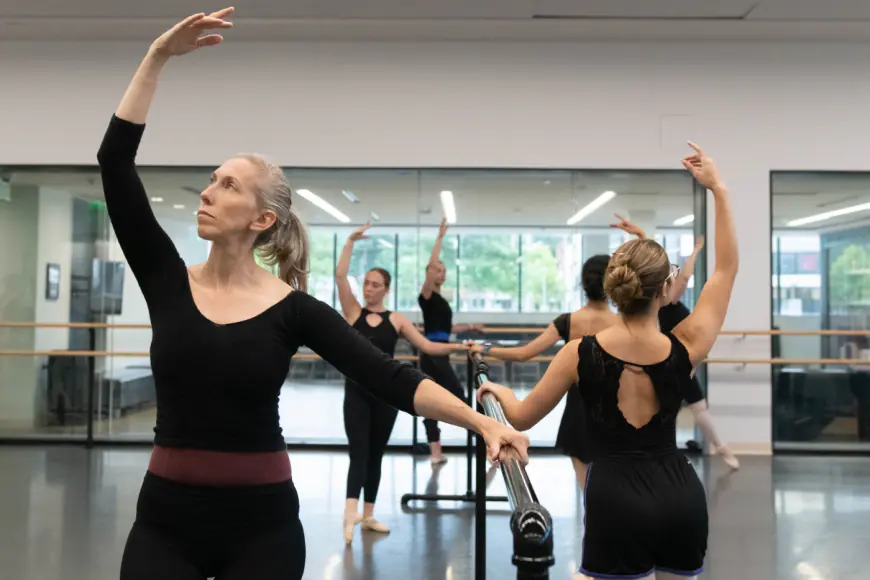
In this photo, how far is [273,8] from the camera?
580cm

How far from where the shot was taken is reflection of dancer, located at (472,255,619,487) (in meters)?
3.24

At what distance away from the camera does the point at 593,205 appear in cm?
659

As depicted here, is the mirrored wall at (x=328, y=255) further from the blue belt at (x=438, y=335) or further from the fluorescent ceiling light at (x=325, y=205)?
the blue belt at (x=438, y=335)

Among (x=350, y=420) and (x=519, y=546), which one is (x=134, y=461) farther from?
(x=519, y=546)

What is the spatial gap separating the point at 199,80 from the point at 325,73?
47.6 inches

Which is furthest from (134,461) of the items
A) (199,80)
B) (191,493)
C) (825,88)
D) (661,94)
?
(825,88)

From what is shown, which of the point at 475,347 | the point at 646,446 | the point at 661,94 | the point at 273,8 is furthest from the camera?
Answer: the point at 661,94

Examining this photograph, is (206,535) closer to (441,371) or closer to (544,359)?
(441,371)

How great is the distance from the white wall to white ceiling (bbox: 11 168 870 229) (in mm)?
149

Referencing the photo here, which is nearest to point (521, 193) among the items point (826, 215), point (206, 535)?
point (826, 215)

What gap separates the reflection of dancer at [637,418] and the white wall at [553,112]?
4.73 m

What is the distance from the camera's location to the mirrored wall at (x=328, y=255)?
6590 millimetres

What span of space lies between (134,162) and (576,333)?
95.6 inches

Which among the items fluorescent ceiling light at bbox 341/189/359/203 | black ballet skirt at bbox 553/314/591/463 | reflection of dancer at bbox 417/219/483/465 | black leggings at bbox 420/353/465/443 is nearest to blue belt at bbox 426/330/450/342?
reflection of dancer at bbox 417/219/483/465
